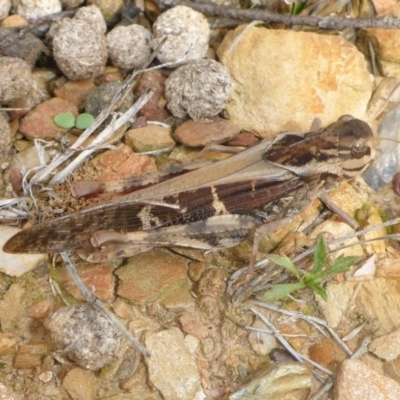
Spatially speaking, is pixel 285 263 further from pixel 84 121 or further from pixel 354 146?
pixel 84 121

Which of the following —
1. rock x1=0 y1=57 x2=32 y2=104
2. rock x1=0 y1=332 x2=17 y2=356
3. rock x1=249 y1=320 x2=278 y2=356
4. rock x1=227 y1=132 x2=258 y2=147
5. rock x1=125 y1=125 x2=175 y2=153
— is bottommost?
rock x1=249 y1=320 x2=278 y2=356

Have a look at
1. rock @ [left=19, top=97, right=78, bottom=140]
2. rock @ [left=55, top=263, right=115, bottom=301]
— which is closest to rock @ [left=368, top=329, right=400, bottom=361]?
rock @ [left=55, top=263, right=115, bottom=301]

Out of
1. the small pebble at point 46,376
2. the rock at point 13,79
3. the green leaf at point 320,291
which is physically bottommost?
the small pebble at point 46,376

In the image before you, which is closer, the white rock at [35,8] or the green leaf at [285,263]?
the green leaf at [285,263]

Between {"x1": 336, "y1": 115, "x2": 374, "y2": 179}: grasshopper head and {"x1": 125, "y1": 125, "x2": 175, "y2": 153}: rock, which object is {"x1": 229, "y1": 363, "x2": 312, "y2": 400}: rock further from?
{"x1": 125, "y1": 125, "x2": 175, "y2": 153}: rock

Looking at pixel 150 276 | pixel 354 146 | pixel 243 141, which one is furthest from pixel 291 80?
pixel 150 276

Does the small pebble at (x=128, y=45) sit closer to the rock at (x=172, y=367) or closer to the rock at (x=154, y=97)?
the rock at (x=154, y=97)

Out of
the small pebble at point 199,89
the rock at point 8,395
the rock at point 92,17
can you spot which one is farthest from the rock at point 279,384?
the rock at point 92,17

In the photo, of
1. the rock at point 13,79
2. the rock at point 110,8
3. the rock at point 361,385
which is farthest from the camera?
the rock at point 110,8
